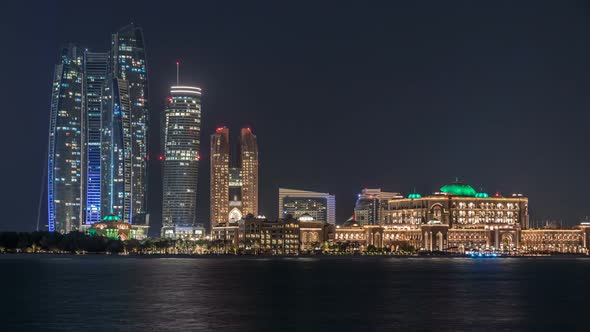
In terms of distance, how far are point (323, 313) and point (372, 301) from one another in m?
14.5

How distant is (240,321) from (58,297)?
31299mm

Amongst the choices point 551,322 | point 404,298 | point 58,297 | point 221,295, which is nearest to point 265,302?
point 221,295

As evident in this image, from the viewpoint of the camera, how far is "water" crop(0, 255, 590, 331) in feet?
241

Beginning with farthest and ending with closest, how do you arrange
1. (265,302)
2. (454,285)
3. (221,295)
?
(454,285) → (221,295) → (265,302)

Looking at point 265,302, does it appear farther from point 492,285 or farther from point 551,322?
point 492,285

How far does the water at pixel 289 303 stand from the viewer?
7331 cm

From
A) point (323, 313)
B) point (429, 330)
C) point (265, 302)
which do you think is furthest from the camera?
point (265, 302)

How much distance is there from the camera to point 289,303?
92562 millimetres

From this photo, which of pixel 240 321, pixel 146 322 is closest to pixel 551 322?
pixel 240 321

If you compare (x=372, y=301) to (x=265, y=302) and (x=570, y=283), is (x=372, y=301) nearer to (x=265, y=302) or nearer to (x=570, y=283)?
(x=265, y=302)

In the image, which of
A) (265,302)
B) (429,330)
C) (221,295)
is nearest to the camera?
(429,330)

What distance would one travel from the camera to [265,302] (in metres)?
93.3

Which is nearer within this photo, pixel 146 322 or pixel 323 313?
pixel 146 322

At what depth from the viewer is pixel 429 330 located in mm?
70000
